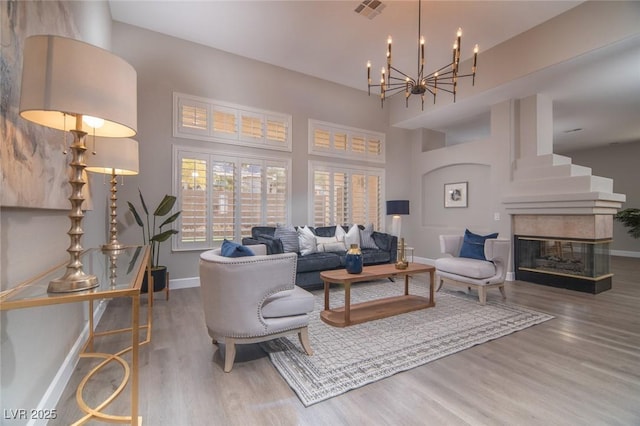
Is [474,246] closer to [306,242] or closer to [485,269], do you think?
[485,269]

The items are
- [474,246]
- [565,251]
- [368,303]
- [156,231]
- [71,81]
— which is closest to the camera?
[71,81]

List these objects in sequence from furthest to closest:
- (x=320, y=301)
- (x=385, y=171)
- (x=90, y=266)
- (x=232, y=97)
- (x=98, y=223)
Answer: (x=385, y=171) → (x=232, y=97) → (x=320, y=301) → (x=98, y=223) → (x=90, y=266)

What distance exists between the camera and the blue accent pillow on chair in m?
3.98

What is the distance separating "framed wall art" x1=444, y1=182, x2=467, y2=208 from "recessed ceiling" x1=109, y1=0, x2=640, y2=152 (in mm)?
1883

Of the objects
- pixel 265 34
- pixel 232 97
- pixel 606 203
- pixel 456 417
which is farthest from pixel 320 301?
pixel 606 203

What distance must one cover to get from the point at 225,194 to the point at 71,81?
355cm

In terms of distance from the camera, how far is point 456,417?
1.61 m

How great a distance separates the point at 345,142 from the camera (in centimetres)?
601

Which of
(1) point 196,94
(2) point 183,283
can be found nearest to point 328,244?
(2) point 183,283

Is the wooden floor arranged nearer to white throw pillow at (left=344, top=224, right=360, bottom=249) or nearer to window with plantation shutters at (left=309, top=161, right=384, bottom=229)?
white throw pillow at (left=344, top=224, right=360, bottom=249)

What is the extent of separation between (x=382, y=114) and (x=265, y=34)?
3299 mm

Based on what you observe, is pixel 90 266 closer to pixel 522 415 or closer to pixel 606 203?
pixel 522 415

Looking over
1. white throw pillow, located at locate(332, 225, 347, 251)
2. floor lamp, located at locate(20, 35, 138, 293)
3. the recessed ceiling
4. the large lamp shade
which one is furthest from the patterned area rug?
the recessed ceiling

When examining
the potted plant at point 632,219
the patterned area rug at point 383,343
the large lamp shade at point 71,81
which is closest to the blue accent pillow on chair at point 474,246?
the patterned area rug at point 383,343
